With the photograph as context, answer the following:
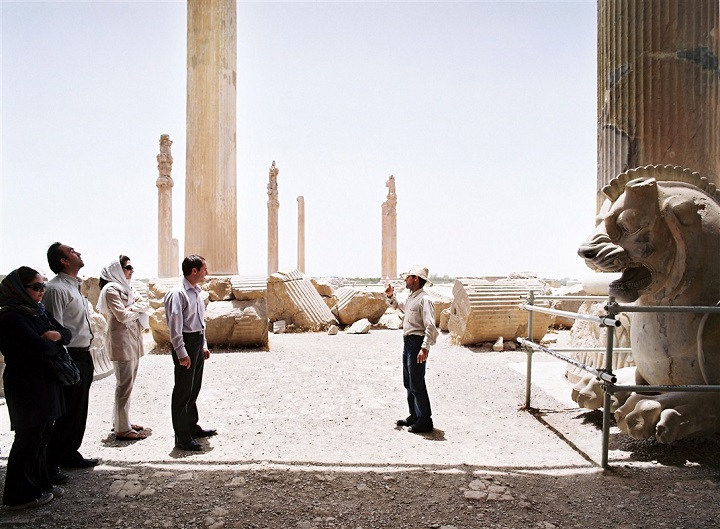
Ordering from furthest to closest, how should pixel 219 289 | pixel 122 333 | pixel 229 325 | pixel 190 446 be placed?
pixel 219 289
pixel 229 325
pixel 122 333
pixel 190 446

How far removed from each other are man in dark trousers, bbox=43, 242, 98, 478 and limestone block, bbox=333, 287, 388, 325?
8.44m

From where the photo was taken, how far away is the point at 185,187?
962 centimetres

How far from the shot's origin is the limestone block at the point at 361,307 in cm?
1206

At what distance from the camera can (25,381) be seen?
295 cm

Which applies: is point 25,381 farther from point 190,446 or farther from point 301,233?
point 301,233

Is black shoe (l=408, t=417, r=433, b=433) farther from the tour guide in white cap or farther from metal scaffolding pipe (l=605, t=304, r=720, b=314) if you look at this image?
metal scaffolding pipe (l=605, t=304, r=720, b=314)

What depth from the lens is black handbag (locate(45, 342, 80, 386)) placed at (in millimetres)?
3000

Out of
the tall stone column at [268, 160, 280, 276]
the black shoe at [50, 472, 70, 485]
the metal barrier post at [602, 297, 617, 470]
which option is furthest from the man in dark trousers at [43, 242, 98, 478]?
the tall stone column at [268, 160, 280, 276]

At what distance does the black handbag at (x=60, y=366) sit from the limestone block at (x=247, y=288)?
19.5 ft

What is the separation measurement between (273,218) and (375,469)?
944 inches

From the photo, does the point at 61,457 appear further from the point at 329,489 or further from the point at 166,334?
the point at 166,334

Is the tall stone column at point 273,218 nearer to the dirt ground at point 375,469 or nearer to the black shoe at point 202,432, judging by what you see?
the dirt ground at point 375,469

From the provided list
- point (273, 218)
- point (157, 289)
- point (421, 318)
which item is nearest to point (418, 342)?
point (421, 318)

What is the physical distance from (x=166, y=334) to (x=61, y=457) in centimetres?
526
